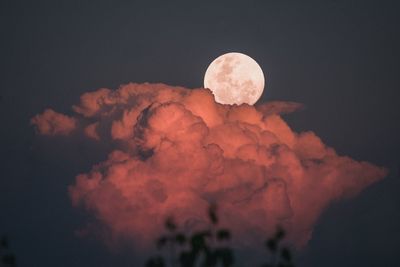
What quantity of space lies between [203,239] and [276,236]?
356cm

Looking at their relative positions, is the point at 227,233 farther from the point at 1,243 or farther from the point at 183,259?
the point at 1,243

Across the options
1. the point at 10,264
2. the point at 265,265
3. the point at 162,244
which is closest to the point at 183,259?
the point at 162,244

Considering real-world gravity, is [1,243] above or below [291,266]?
above

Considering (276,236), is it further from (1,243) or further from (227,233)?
(1,243)

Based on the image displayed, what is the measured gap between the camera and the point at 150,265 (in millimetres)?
45438

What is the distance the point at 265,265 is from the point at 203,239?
136 inches

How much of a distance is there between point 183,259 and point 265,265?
401cm

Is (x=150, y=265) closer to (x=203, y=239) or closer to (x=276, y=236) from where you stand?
(x=203, y=239)

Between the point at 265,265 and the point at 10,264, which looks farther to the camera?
the point at 10,264

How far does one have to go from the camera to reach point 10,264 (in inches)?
1946

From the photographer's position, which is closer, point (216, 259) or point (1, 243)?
point (216, 259)

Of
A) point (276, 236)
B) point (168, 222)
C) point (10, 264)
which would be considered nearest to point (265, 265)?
point (276, 236)

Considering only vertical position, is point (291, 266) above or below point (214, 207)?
below

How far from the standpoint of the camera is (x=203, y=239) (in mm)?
46250
